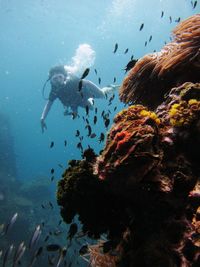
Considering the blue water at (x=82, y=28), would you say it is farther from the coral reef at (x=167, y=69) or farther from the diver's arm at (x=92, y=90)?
the coral reef at (x=167, y=69)

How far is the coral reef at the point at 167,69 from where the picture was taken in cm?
413

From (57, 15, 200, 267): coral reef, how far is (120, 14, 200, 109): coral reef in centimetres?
3

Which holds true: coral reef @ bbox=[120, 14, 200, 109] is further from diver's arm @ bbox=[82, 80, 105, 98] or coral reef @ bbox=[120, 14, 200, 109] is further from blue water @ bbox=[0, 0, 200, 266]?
blue water @ bbox=[0, 0, 200, 266]

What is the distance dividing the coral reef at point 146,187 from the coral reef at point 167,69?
0.03 metres

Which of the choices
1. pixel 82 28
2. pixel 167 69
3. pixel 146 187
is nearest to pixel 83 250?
pixel 146 187

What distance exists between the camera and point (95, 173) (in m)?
3.25

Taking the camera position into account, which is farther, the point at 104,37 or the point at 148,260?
the point at 104,37

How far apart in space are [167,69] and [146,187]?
2.14m

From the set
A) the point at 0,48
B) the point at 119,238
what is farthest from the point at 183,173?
the point at 0,48

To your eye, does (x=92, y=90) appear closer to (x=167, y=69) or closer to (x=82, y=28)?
(x=167, y=69)

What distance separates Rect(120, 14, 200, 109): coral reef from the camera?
4129 millimetres

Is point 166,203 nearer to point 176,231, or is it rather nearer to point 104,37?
point 176,231

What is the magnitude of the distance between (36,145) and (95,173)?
199367 mm

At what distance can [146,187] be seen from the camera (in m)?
3.00
